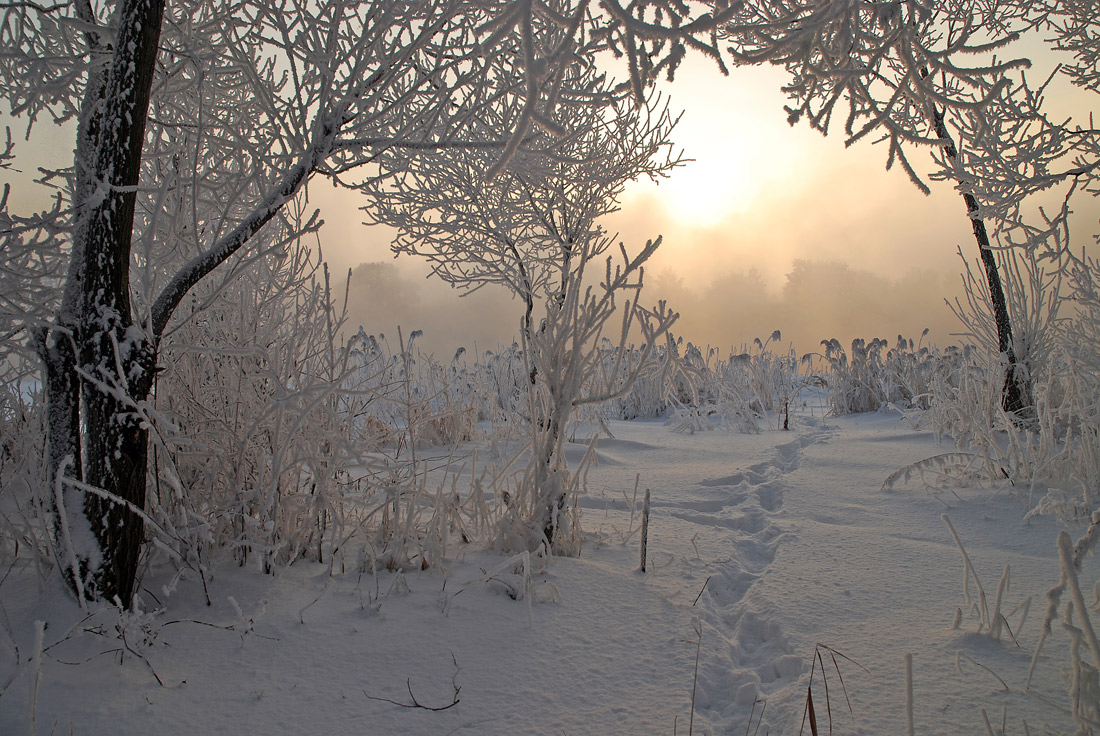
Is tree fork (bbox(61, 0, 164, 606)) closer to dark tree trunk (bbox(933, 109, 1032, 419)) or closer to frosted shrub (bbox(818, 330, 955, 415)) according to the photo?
dark tree trunk (bbox(933, 109, 1032, 419))

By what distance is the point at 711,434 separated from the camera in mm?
6086

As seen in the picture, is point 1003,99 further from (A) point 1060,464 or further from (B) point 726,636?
(B) point 726,636

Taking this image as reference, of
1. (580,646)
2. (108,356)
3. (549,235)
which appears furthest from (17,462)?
(549,235)

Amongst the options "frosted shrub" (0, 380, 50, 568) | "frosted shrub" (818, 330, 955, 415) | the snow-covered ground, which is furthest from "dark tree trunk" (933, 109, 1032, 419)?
"frosted shrub" (0, 380, 50, 568)

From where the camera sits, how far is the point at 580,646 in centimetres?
144

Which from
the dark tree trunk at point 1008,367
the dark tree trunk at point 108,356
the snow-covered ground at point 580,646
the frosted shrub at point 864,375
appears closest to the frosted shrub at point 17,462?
the snow-covered ground at point 580,646

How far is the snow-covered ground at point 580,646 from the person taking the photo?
3.67 ft

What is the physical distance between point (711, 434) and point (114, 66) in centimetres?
567

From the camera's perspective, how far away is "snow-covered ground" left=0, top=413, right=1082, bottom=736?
1.12 m

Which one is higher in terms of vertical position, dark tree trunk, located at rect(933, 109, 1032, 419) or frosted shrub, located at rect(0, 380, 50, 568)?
dark tree trunk, located at rect(933, 109, 1032, 419)

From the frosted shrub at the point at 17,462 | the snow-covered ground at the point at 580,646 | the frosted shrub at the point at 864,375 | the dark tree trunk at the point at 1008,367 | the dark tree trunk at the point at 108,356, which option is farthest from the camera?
the frosted shrub at the point at 864,375

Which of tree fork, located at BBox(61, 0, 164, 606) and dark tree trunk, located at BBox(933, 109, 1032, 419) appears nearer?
tree fork, located at BBox(61, 0, 164, 606)

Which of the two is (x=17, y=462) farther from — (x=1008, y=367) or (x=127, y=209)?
(x=1008, y=367)

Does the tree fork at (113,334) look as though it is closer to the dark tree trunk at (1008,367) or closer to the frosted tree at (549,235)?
the frosted tree at (549,235)
